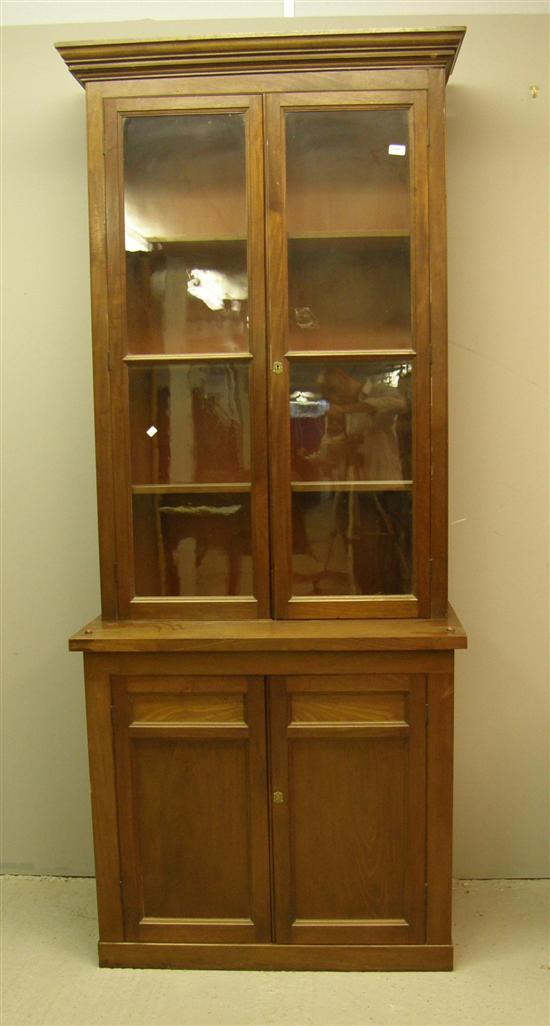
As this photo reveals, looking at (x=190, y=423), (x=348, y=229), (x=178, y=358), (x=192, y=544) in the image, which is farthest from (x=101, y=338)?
(x=348, y=229)

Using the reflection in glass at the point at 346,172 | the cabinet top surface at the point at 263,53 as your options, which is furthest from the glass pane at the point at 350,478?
the cabinet top surface at the point at 263,53

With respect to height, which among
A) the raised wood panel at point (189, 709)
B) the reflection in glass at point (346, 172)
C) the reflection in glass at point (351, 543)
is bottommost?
the raised wood panel at point (189, 709)

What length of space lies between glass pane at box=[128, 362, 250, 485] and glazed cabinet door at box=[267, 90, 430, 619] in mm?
106

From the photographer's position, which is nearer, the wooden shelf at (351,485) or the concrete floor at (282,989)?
the concrete floor at (282,989)

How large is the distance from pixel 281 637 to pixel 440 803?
0.56 meters

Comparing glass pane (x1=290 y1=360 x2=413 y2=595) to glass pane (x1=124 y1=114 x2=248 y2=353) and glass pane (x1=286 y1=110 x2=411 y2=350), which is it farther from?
glass pane (x1=124 y1=114 x2=248 y2=353)

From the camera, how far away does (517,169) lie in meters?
2.19

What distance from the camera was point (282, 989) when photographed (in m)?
1.87

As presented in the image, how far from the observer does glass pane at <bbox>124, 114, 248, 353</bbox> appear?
1913mm

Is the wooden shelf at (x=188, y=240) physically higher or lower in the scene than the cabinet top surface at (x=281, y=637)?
higher

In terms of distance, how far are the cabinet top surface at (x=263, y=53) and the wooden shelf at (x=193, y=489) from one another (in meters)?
0.99

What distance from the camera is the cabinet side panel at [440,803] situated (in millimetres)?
1854

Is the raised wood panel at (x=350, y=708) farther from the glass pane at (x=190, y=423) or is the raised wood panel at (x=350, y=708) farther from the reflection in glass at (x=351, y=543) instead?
the glass pane at (x=190, y=423)

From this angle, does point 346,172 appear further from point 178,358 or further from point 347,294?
point 178,358
